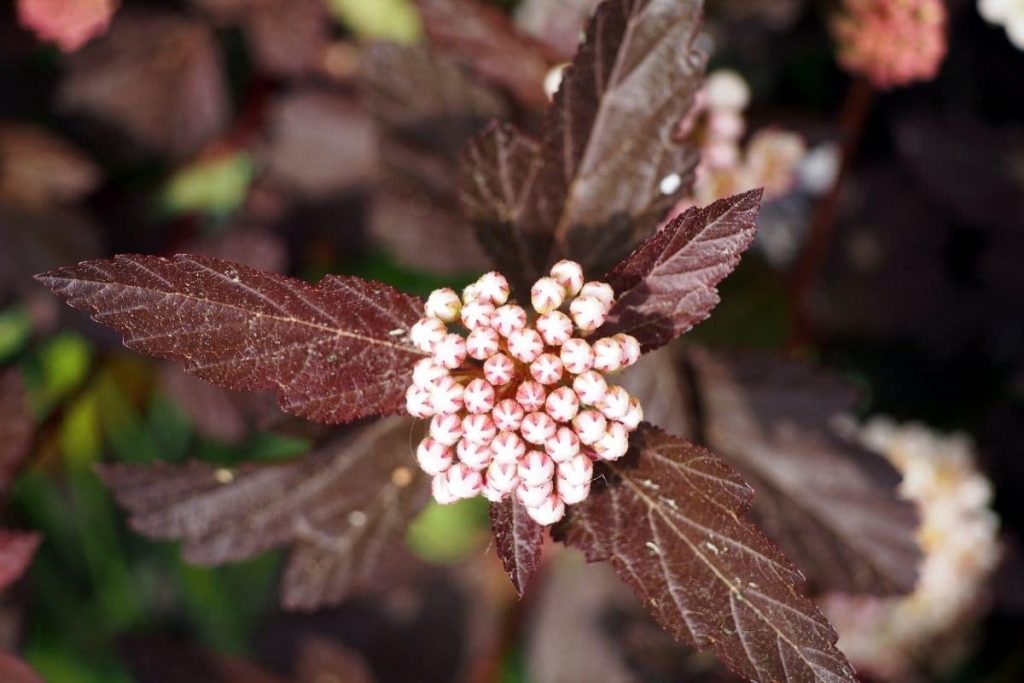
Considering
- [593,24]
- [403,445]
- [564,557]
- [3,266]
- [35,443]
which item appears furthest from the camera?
[564,557]

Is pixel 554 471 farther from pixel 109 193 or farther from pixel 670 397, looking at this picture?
pixel 109 193

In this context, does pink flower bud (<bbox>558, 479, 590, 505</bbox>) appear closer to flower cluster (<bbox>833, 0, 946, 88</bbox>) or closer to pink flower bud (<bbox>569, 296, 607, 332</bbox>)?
pink flower bud (<bbox>569, 296, 607, 332</bbox>)

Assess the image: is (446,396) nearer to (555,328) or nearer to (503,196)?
(555,328)

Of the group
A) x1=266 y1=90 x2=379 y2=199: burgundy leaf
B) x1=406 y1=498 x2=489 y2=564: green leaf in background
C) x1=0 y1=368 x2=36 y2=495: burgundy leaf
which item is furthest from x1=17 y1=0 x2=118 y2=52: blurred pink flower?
x1=406 y1=498 x2=489 y2=564: green leaf in background

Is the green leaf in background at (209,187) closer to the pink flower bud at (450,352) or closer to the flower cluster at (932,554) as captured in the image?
the pink flower bud at (450,352)

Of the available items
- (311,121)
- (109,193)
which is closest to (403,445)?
(311,121)
